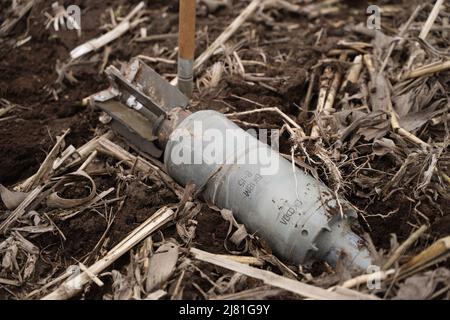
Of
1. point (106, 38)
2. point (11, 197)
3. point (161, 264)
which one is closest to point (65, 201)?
point (11, 197)

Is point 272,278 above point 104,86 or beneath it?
beneath

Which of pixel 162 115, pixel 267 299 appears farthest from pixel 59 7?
pixel 267 299

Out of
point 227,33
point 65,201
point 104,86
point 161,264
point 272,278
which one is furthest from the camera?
point 227,33

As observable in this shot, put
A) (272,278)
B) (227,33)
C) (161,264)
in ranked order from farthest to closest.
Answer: (227,33) < (161,264) < (272,278)

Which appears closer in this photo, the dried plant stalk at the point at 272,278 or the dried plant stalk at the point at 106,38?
the dried plant stalk at the point at 272,278

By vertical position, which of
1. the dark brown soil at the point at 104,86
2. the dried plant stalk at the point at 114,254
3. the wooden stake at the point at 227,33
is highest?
the wooden stake at the point at 227,33

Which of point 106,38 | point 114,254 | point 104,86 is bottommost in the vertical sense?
point 114,254

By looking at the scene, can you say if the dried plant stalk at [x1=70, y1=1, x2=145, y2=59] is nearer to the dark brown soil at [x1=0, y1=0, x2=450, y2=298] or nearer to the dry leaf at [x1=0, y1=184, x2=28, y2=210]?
the dark brown soil at [x1=0, y1=0, x2=450, y2=298]

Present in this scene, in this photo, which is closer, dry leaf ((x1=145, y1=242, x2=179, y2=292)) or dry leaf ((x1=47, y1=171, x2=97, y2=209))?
dry leaf ((x1=145, y1=242, x2=179, y2=292))

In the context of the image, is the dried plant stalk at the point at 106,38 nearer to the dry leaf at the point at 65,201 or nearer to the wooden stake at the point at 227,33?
the wooden stake at the point at 227,33

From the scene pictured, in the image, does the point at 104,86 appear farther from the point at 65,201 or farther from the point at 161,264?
the point at 161,264

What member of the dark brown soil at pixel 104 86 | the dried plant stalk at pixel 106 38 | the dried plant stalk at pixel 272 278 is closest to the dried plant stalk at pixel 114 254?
the dark brown soil at pixel 104 86

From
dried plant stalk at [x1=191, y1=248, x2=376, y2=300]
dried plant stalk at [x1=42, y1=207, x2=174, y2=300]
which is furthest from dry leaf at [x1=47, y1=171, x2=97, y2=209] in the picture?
dried plant stalk at [x1=191, y1=248, x2=376, y2=300]

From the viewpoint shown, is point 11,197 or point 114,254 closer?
point 114,254
